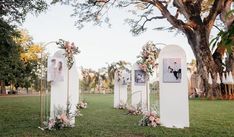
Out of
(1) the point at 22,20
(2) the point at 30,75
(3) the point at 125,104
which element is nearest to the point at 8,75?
(2) the point at 30,75

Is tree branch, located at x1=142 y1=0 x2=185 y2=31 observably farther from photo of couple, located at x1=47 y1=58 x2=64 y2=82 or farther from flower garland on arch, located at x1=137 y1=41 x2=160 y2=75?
photo of couple, located at x1=47 y1=58 x2=64 y2=82

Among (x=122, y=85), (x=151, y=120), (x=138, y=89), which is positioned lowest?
(x=151, y=120)

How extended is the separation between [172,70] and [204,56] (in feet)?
60.1

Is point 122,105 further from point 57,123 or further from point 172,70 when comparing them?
point 57,123

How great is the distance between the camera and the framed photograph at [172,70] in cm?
900

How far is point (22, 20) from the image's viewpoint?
18.2 m

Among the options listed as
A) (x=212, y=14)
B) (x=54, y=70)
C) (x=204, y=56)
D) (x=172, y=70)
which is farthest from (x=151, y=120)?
(x=212, y=14)

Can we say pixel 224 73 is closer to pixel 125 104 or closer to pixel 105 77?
pixel 125 104

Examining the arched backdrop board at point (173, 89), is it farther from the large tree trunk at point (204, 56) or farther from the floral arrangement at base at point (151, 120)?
the large tree trunk at point (204, 56)

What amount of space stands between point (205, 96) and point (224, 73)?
2809mm

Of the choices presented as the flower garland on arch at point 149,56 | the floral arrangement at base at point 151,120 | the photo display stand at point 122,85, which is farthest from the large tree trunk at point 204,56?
the floral arrangement at base at point 151,120

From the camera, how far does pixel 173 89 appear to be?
9008 mm

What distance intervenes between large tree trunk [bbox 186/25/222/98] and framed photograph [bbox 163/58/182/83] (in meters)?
18.0

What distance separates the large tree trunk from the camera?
86.3ft
